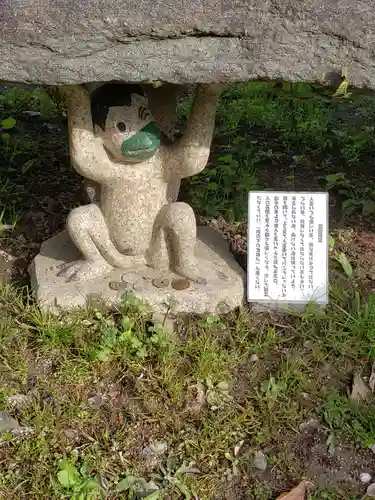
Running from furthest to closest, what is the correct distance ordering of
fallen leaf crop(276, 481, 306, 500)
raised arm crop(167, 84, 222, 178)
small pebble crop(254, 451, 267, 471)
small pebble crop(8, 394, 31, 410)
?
raised arm crop(167, 84, 222, 178), small pebble crop(8, 394, 31, 410), small pebble crop(254, 451, 267, 471), fallen leaf crop(276, 481, 306, 500)

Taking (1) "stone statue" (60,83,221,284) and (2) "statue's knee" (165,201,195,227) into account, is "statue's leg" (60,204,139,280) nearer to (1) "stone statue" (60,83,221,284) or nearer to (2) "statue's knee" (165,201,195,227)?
(1) "stone statue" (60,83,221,284)

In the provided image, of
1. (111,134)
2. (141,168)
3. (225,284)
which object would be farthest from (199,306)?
(111,134)

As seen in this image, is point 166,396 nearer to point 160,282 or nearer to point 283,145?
point 160,282

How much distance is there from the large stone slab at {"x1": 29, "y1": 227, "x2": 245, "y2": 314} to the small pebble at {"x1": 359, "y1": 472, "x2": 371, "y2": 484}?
88cm

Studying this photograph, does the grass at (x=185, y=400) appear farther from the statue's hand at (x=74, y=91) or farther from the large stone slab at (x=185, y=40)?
the statue's hand at (x=74, y=91)

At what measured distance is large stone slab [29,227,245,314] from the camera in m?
2.82

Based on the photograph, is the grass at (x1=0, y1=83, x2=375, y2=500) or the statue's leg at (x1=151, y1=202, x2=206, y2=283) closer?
the grass at (x1=0, y1=83, x2=375, y2=500)

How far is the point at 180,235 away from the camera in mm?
2816

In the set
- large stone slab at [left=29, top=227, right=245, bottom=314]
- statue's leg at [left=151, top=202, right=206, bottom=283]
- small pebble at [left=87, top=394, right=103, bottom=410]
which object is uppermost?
statue's leg at [left=151, top=202, right=206, bottom=283]

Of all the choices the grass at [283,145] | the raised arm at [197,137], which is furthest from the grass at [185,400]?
the grass at [283,145]

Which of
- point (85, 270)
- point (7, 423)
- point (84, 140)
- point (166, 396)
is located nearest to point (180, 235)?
point (85, 270)

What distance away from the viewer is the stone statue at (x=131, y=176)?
105 inches

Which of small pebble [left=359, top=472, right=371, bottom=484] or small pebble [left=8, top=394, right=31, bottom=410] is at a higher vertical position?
small pebble [left=8, top=394, right=31, bottom=410]

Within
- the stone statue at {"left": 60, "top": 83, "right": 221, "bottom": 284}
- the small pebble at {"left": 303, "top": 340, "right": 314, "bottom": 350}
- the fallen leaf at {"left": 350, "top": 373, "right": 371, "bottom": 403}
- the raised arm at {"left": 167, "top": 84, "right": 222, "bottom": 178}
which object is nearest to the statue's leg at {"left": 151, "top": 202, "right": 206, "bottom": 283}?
the stone statue at {"left": 60, "top": 83, "right": 221, "bottom": 284}
